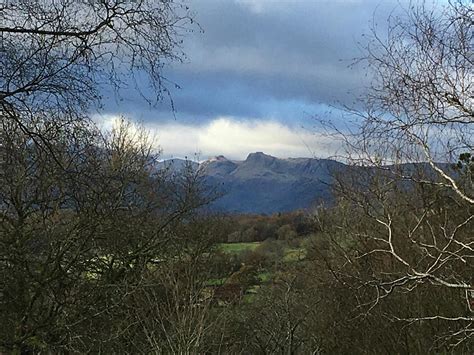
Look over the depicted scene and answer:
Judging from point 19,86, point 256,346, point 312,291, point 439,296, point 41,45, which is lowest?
point 256,346

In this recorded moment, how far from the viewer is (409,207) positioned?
728cm

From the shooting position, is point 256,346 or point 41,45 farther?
point 256,346

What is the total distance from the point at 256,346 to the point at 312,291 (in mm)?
2521

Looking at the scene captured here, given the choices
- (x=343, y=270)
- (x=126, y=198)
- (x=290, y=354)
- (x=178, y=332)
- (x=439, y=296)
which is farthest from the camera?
(x=290, y=354)

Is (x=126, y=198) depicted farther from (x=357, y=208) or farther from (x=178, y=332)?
(x=357, y=208)

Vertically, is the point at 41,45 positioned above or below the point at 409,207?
above

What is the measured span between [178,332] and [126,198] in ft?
12.0

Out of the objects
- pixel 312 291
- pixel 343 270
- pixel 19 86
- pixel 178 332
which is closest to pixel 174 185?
pixel 312 291

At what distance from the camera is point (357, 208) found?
25.6 ft

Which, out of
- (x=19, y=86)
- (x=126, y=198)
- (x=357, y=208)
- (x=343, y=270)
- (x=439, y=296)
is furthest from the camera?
(x=126, y=198)

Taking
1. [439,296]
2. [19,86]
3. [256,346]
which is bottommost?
[256,346]

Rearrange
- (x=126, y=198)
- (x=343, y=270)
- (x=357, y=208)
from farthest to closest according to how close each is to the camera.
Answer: (x=126, y=198)
(x=343, y=270)
(x=357, y=208)

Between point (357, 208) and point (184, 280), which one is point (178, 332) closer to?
point (357, 208)

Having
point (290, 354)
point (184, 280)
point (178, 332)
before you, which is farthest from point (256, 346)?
point (178, 332)
